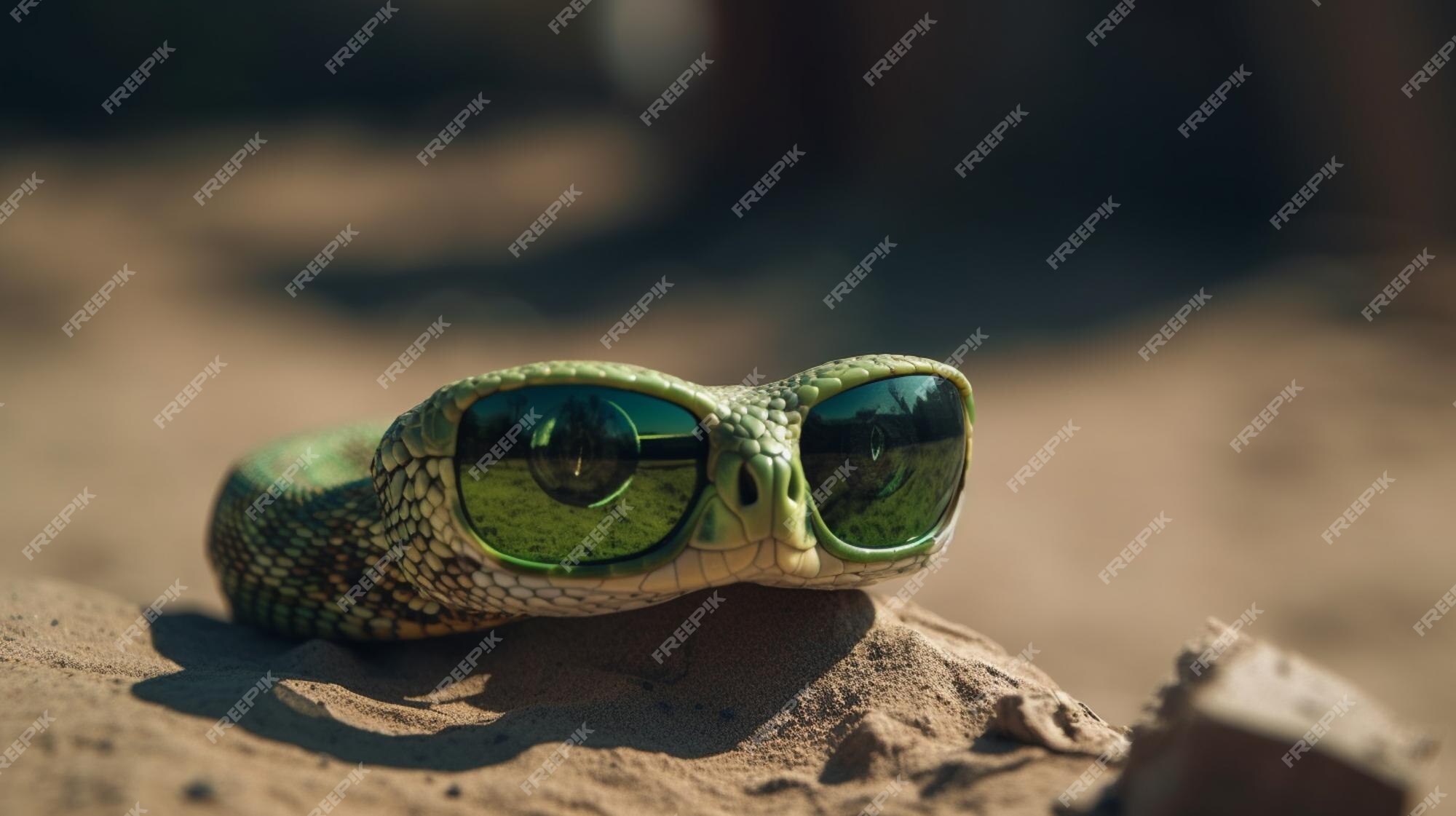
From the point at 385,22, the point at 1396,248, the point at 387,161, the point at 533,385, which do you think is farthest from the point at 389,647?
the point at 385,22

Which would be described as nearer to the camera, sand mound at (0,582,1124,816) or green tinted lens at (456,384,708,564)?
sand mound at (0,582,1124,816)

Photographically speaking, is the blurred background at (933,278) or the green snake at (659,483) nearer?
the green snake at (659,483)

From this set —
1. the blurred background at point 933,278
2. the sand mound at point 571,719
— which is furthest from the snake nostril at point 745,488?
the blurred background at point 933,278

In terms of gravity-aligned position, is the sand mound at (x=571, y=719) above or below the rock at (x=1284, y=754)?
below

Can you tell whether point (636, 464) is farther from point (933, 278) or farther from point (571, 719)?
point (933, 278)

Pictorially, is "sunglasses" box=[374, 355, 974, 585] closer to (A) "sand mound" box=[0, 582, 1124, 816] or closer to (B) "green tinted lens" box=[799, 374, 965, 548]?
(B) "green tinted lens" box=[799, 374, 965, 548]

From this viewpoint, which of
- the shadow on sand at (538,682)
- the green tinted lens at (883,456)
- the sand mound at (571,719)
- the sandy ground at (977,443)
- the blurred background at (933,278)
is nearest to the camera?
the sand mound at (571,719)

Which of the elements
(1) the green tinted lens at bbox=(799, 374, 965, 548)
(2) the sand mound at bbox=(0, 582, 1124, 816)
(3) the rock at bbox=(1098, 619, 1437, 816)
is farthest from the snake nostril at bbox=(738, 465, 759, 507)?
(3) the rock at bbox=(1098, 619, 1437, 816)

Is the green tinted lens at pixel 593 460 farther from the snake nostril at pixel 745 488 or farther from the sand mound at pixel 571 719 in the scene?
the sand mound at pixel 571 719
